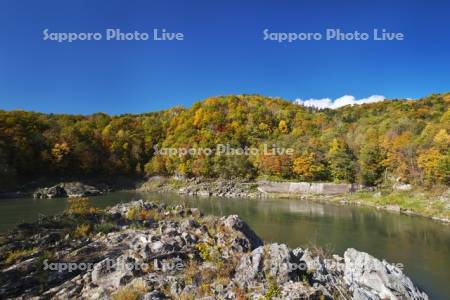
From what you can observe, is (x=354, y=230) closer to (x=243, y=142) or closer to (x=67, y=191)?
(x=67, y=191)

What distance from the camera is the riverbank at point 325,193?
35.5m

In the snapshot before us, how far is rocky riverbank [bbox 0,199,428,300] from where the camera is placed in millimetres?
11000

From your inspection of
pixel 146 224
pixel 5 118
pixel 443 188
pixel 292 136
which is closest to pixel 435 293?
pixel 146 224

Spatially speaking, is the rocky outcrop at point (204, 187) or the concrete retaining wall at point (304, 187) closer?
the concrete retaining wall at point (304, 187)

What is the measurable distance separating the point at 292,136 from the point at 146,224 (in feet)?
190

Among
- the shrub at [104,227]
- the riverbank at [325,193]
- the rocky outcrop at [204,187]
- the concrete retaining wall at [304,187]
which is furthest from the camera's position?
the rocky outcrop at [204,187]

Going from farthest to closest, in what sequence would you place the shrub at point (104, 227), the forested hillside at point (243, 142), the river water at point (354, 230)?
the forested hillside at point (243, 142), the river water at point (354, 230), the shrub at point (104, 227)

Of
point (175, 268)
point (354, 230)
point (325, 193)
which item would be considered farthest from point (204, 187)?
point (175, 268)

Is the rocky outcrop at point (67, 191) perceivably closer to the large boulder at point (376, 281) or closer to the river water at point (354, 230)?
the river water at point (354, 230)

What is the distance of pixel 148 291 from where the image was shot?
10781mm

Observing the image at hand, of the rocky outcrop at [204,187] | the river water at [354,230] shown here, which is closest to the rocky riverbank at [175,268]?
the river water at [354,230]

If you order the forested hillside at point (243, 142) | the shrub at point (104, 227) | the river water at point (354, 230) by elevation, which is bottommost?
the river water at point (354, 230)

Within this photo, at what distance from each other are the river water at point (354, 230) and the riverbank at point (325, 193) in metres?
2.57

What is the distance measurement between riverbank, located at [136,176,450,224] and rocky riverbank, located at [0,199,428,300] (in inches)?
913
